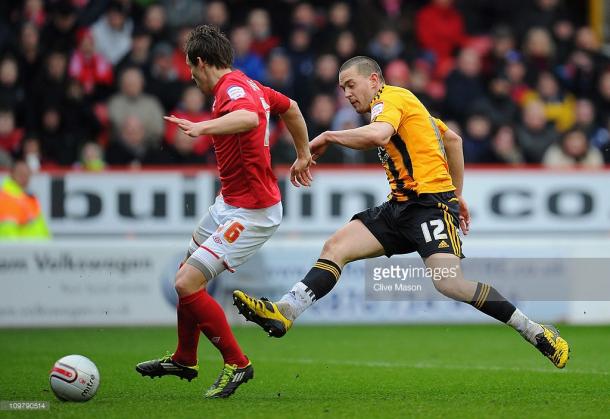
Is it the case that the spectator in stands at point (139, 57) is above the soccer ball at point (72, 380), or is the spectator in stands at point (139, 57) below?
above

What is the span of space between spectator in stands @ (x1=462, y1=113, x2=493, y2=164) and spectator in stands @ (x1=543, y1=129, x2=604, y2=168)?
0.78 meters

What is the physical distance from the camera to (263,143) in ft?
24.3

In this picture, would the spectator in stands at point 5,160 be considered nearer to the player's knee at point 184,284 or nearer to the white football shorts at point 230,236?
the white football shorts at point 230,236

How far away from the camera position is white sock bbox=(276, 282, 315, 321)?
7.32m

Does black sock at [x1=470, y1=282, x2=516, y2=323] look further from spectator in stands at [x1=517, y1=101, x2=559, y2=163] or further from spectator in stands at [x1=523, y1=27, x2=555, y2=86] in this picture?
spectator in stands at [x1=523, y1=27, x2=555, y2=86]

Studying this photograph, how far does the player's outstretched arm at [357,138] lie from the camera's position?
23.2 ft

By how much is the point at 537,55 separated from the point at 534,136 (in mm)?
1845

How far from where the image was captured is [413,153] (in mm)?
7777

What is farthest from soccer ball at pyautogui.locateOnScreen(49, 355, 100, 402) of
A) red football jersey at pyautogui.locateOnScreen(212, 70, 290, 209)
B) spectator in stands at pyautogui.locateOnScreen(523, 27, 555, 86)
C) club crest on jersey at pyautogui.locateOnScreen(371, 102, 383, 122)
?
spectator in stands at pyautogui.locateOnScreen(523, 27, 555, 86)

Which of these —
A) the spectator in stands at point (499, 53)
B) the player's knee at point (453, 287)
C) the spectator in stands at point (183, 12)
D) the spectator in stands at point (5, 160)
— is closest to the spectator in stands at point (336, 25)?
the spectator in stands at point (183, 12)

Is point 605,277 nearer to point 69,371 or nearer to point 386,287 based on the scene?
point 386,287

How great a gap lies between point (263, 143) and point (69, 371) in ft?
6.11

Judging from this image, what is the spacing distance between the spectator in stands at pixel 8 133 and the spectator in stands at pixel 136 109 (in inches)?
46.5

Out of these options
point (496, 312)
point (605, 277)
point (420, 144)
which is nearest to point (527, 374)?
point (496, 312)
